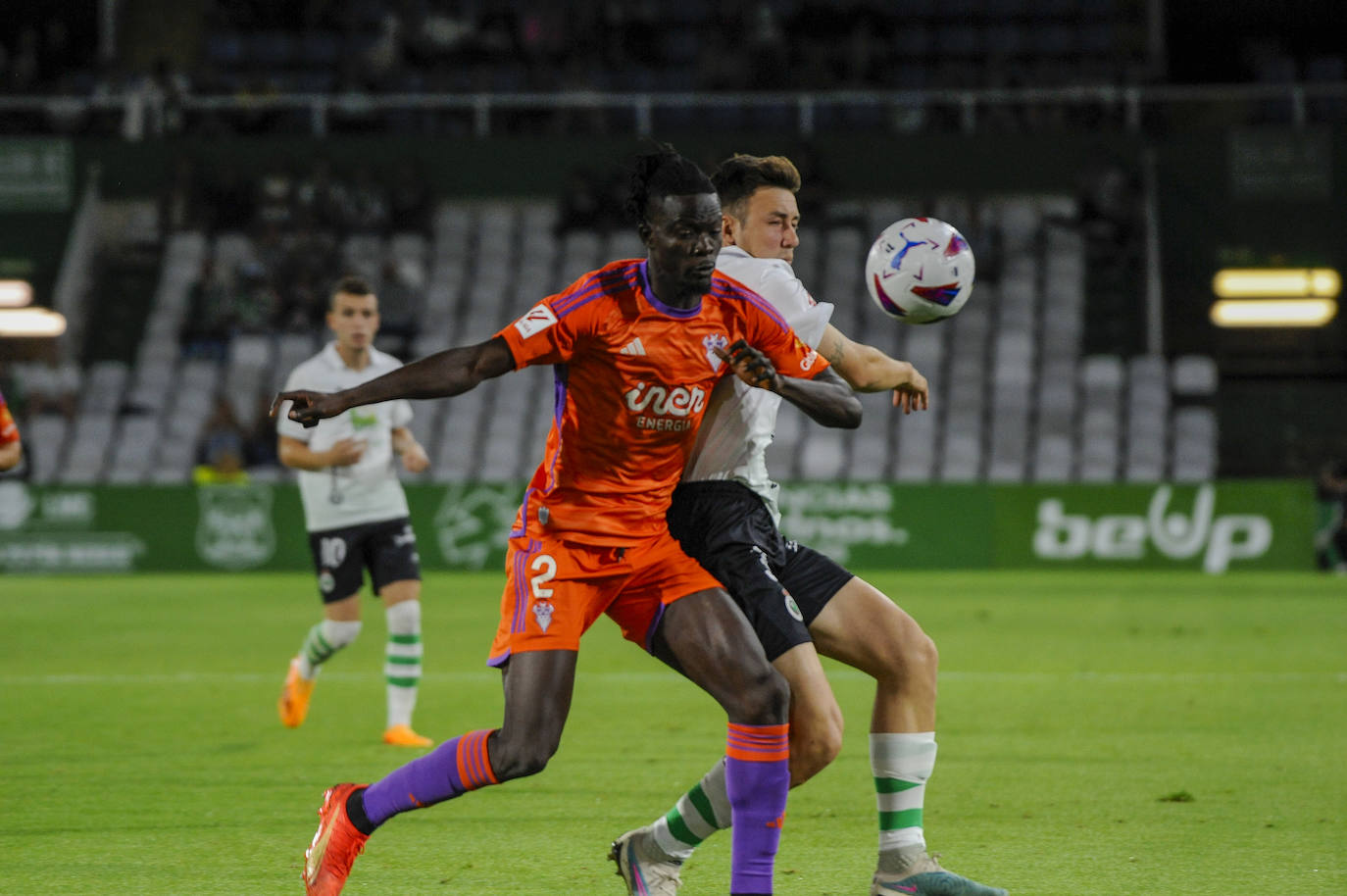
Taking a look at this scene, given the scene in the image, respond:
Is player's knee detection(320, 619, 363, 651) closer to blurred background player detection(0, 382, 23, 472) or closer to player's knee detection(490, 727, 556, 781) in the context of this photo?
blurred background player detection(0, 382, 23, 472)

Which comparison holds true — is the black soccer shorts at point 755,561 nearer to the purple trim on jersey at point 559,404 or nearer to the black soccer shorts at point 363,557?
the purple trim on jersey at point 559,404

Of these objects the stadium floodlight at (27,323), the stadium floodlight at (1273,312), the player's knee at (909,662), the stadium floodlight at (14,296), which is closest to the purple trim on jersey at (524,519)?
the player's knee at (909,662)

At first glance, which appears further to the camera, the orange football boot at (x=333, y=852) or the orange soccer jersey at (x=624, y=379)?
the orange football boot at (x=333, y=852)

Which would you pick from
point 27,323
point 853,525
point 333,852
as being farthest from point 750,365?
point 27,323

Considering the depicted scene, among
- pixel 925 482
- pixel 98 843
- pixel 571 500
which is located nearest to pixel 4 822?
pixel 98 843

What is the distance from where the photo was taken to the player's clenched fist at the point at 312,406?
4.31 meters

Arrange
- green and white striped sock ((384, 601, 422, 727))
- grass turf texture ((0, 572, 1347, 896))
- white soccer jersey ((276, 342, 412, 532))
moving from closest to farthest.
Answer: grass turf texture ((0, 572, 1347, 896)) → green and white striped sock ((384, 601, 422, 727)) → white soccer jersey ((276, 342, 412, 532))

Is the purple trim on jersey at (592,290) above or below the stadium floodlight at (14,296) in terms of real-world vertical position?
below

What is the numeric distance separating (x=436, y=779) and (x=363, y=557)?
4270 millimetres

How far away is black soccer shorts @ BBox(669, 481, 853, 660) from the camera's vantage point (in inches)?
189

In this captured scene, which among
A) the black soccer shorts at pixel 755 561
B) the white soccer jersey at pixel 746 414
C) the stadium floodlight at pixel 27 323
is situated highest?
the stadium floodlight at pixel 27 323

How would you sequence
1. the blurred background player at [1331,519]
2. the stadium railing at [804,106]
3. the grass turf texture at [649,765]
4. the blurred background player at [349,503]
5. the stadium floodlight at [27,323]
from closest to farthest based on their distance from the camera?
the grass turf texture at [649,765]
the blurred background player at [349,503]
the blurred background player at [1331,519]
the stadium railing at [804,106]
the stadium floodlight at [27,323]

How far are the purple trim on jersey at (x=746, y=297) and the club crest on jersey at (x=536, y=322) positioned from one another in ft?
1.68

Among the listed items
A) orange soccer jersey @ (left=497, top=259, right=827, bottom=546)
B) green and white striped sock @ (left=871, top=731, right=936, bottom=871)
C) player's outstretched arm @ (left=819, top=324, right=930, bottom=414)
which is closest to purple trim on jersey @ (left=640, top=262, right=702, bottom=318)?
orange soccer jersey @ (left=497, top=259, right=827, bottom=546)
